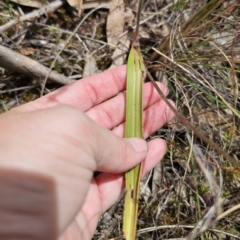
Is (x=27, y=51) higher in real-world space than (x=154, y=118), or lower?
higher

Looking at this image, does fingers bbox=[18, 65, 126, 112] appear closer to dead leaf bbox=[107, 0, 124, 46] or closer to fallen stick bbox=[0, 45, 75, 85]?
fallen stick bbox=[0, 45, 75, 85]

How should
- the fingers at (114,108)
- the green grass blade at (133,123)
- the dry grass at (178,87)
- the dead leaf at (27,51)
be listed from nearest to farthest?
the green grass blade at (133,123), the dry grass at (178,87), the fingers at (114,108), the dead leaf at (27,51)

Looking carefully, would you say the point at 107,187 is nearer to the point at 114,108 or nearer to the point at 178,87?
the point at 114,108

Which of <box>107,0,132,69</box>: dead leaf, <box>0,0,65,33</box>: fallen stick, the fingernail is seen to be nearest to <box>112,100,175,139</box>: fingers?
the fingernail

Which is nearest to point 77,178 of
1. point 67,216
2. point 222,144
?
point 67,216

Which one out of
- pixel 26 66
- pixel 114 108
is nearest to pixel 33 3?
pixel 26 66

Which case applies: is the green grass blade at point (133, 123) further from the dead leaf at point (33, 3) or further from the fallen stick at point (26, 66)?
the dead leaf at point (33, 3)

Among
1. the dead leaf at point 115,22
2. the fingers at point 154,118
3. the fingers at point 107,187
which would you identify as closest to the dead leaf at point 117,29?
the dead leaf at point 115,22
